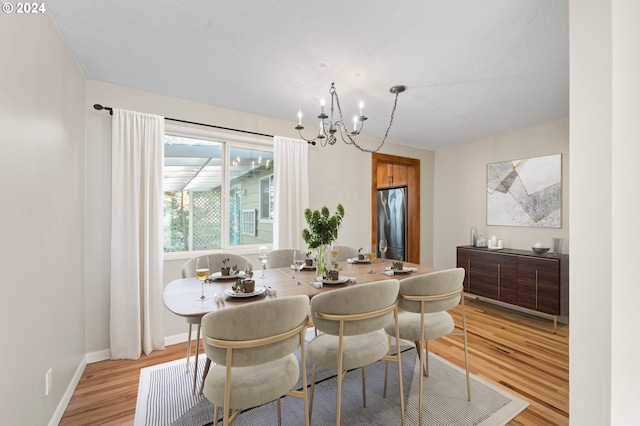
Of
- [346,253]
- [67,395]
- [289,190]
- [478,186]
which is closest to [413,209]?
[478,186]

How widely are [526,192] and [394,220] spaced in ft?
6.76

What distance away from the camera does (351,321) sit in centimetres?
157

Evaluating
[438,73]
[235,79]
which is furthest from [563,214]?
[235,79]

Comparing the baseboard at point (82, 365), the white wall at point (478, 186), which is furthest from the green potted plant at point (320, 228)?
the white wall at point (478, 186)

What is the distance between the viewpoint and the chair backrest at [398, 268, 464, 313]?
5.97 ft

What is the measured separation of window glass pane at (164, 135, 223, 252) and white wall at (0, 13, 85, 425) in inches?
36.7

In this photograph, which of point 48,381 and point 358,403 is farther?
point 358,403

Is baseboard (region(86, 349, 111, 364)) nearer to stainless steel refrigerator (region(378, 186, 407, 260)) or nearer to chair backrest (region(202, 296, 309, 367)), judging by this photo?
chair backrest (region(202, 296, 309, 367))

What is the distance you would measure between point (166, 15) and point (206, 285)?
1758 mm

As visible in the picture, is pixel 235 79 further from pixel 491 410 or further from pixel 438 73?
pixel 491 410

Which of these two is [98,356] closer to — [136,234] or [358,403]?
[136,234]

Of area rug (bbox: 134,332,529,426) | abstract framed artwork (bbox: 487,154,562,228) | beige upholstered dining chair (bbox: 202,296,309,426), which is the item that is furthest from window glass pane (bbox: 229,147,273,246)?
abstract framed artwork (bbox: 487,154,562,228)

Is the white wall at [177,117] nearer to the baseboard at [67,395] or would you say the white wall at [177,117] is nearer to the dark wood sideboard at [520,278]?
the baseboard at [67,395]
